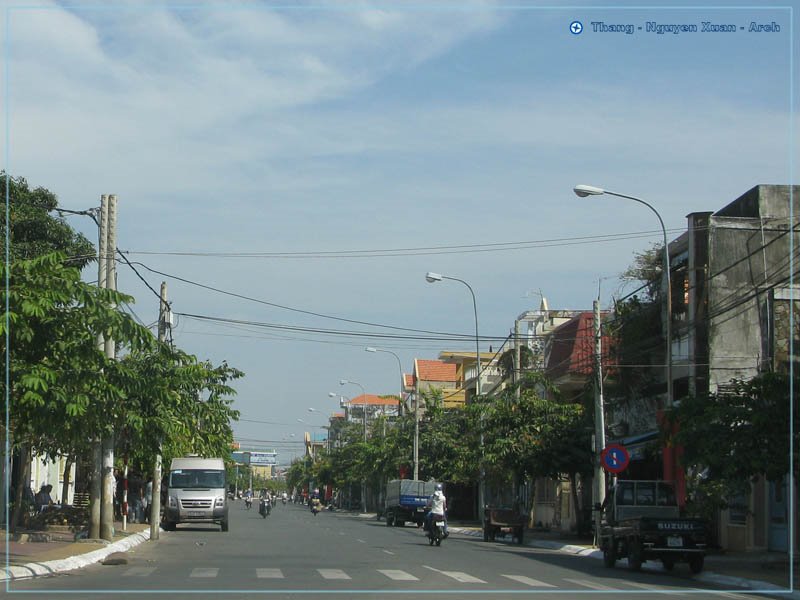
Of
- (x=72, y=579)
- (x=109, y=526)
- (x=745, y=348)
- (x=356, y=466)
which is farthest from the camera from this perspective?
(x=356, y=466)

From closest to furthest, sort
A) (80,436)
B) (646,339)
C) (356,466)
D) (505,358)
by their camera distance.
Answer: (80,436)
(646,339)
(505,358)
(356,466)

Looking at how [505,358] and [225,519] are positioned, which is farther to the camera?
[505,358]

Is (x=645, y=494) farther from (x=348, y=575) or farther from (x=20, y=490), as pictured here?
(x=20, y=490)

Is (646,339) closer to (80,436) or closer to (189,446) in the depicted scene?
(189,446)

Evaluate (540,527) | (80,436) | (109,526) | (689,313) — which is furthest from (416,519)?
(80,436)

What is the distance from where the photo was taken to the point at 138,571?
21.3 m

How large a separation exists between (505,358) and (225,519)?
17.5 metres

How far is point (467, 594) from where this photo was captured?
1727 centimetres

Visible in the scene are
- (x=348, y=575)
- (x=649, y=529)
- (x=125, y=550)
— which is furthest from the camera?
(x=125, y=550)

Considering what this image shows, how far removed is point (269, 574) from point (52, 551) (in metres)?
6.29

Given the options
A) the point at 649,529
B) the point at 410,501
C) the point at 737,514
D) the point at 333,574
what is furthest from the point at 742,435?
the point at 410,501

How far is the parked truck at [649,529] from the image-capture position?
953 inches

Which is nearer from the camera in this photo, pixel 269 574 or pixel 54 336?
pixel 54 336

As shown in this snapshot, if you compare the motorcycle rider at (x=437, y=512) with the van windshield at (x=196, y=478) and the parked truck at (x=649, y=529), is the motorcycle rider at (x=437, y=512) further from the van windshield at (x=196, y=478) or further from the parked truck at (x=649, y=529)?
the van windshield at (x=196, y=478)
